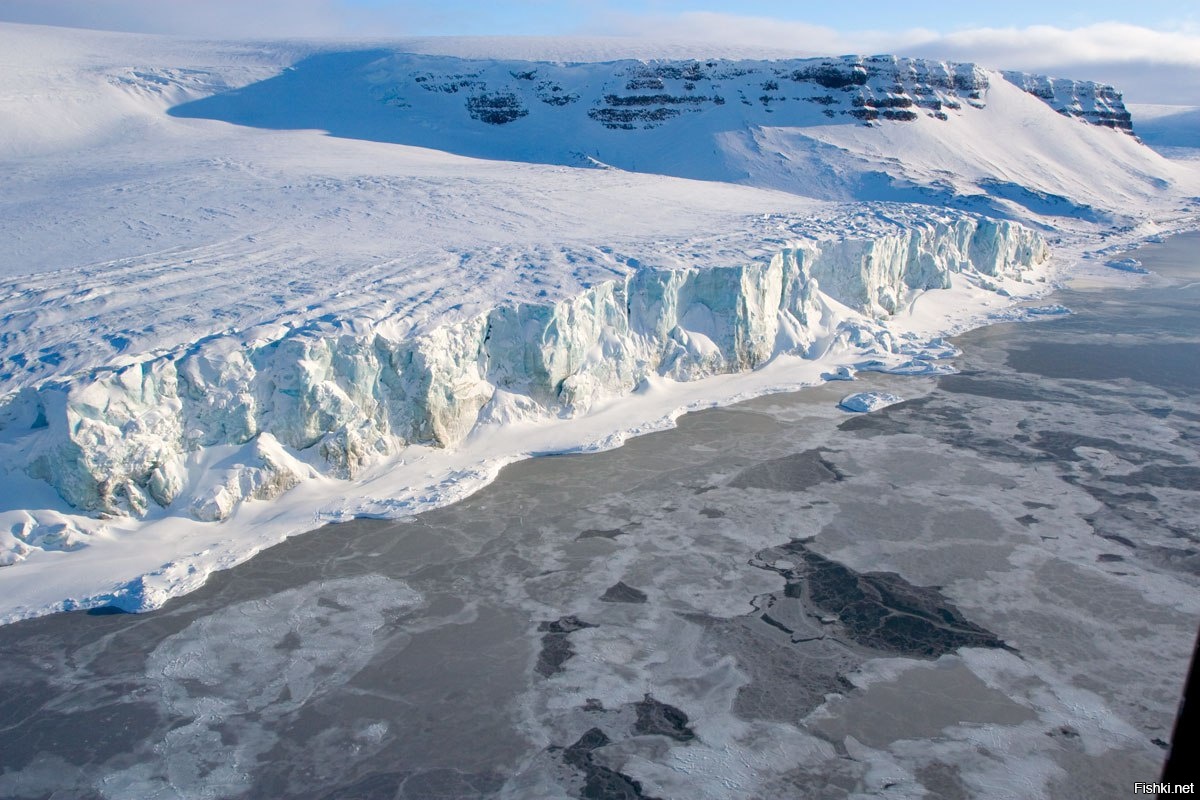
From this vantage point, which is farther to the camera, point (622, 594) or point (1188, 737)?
point (622, 594)

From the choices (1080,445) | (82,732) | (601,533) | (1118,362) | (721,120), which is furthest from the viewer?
(721,120)

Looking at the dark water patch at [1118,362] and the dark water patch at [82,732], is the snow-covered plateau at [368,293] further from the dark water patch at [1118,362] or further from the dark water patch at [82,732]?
the dark water patch at [1118,362]

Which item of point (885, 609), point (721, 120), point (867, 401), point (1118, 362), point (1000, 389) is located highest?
point (721, 120)

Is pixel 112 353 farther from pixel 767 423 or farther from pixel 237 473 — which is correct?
pixel 767 423

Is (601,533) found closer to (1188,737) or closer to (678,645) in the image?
(678,645)

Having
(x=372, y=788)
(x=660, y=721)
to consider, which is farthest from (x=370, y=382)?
(x=660, y=721)

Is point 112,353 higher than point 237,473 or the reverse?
higher

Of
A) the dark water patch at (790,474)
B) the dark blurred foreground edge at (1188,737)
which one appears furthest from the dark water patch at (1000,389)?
the dark blurred foreground edge at (1188,737)

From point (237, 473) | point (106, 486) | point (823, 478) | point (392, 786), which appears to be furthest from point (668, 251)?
point (392, 786)
